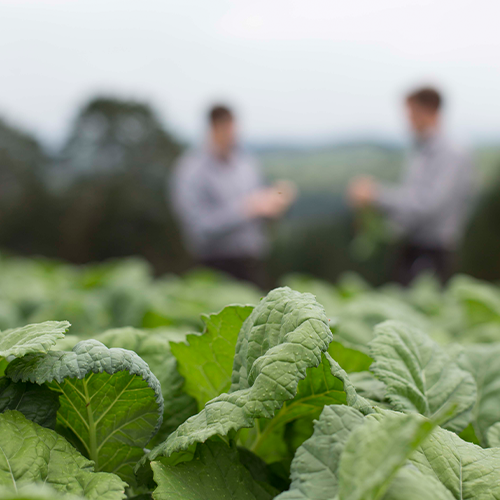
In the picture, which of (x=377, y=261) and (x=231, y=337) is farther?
(x=377, y=261)

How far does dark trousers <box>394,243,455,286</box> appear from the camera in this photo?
4.18 m

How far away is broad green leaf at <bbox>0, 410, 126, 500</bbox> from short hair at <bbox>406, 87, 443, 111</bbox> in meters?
3.85

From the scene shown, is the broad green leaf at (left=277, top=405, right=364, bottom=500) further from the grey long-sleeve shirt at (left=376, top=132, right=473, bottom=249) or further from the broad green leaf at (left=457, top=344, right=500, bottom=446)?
the grey long-sleeve shirt at (left=376, top=132, right=473, bottom=249)

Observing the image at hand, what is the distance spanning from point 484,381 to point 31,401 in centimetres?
83

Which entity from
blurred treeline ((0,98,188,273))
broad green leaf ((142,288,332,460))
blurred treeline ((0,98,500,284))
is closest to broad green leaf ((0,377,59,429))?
broad green leaf ((142,288,332,460))

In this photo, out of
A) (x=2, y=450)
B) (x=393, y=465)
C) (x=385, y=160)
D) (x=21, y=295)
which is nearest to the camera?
(x=393, y=465)

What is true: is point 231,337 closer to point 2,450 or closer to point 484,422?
point 2,450

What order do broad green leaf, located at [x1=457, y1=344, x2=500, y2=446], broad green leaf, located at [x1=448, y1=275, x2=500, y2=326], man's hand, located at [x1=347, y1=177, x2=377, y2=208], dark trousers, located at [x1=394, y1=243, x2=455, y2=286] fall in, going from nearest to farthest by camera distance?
broad green leaf, located at [x1=457, y1=344, x2=500, y2=446] → broad green leaf, located at [x1=448, y1=275, x2=500, y2=326] → dark trousers, located at [x1=394, y1=243, x2=455, y2=286] → man's hand, located at [x1=347, y1=177, x2=377, y2=208]

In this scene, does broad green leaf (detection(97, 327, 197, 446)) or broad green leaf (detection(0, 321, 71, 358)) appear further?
broad green leaf (detection(97, 327, 197, 446))

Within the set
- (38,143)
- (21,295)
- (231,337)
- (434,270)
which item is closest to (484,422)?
(231,337)

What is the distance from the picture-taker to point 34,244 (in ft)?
31.2

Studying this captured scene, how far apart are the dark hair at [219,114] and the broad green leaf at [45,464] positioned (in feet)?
12.6

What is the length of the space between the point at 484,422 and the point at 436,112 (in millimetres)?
3423

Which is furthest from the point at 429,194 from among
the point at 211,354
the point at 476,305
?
the point at 211,354
